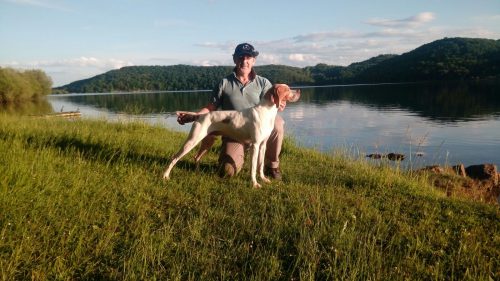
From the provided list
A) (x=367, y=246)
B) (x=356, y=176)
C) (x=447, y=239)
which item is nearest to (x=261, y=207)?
(x=367, y=246)

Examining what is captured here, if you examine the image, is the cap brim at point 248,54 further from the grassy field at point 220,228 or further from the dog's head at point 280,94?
the grassy field at point 220,228

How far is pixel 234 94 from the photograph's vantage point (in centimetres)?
682

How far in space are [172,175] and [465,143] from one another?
18.6 metres

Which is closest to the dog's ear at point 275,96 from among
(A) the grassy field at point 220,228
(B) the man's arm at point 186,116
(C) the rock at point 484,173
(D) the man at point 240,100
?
(D) the man at point 240,100

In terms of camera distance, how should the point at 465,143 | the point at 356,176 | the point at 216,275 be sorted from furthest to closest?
the point at 465,143, the point at 356,176, the point at 216,275

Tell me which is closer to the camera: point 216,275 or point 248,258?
point 216,275

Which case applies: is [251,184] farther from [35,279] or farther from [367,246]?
[35,279]

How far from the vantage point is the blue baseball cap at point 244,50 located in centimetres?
657

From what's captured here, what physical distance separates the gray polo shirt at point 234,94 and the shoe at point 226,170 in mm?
1031

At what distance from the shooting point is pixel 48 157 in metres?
5.61

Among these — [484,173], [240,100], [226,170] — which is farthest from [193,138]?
[484,173]

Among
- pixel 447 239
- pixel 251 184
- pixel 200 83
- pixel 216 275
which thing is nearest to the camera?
pixel 216 275

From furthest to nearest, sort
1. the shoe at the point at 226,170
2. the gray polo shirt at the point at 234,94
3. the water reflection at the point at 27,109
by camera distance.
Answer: the water reflection at the point at 27,109 → the gray polo shirt at the point at 234,94 → the shoe at the point at 226,170

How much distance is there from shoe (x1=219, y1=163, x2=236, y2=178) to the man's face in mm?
1684
